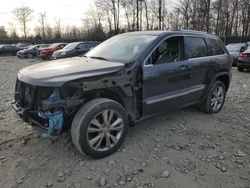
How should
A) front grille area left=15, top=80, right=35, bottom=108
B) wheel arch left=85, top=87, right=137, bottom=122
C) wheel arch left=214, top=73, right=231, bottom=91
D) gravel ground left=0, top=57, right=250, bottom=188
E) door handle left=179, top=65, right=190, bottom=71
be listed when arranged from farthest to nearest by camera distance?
wheel arch left=214, top=73, right=231, bottom=91
door handle left=179, top=65, right=190, bottom=71
wheel arch left=85, top=87, right=137, bottom=122
front grille area left=15, top=80, right=35, bottom=108
gravel ground left=0, top=57, right=250, bottom=188

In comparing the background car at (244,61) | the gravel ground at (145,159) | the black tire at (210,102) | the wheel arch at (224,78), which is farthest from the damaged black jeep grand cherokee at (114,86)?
the background car at (244,61)

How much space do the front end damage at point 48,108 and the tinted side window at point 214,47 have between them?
317 centimetres

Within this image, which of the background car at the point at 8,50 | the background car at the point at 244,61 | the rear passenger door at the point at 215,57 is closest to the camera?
the rear passenger door at the point at 215,57

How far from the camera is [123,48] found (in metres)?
4.57

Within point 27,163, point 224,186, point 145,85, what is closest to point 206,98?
point 145,85

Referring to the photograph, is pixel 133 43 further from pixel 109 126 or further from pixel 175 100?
pixel 109 126

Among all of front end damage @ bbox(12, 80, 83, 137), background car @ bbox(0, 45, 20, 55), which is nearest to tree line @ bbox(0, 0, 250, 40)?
background car @ bbox(0, 45, 20, 55)

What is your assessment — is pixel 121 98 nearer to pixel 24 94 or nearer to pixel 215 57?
pixel 24 94

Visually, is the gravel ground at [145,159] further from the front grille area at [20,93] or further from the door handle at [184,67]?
the door handle at [184,67]

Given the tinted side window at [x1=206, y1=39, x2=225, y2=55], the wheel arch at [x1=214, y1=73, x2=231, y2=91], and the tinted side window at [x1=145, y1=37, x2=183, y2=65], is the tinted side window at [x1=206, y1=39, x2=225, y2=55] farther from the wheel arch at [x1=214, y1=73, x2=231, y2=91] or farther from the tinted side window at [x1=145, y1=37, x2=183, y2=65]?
the tinted side window at [x1=145, y1=37, x2=183, y2=65]

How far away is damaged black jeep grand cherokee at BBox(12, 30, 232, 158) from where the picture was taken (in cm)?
339

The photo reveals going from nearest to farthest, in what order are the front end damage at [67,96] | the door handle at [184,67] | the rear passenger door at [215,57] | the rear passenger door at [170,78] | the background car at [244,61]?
the front end damage at [67,96] → the rear passenger door at [170,78] → the door handle at [184,67] → the rear passenger door at [215,57] → the background car at [244,61]

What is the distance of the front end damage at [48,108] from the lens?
3.30 metres

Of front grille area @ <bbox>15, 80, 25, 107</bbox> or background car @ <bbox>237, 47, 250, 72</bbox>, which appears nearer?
front grille area @ <bbox>15, 80, 25, 107</bbox>
